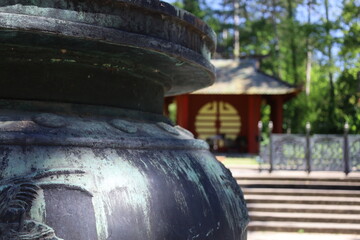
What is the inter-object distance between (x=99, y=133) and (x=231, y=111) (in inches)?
576

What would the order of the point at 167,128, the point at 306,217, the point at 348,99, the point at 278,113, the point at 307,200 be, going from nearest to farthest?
the point at 167,128
the point at 306,217
the point at 307,200
the point at 278,113
the point at 348,99

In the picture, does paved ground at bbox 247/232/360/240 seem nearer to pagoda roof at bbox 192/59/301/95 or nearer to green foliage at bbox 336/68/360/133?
pagoda roof at bbox 192/59/301/95

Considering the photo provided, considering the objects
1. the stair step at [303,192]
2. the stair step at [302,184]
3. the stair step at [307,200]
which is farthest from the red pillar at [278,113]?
the stair step at [307,200]

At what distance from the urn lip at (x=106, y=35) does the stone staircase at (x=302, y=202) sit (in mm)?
4870

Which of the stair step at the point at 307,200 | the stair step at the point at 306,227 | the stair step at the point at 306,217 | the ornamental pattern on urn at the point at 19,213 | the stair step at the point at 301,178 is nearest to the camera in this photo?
the ornamental pattern on urn at the point at 19,213

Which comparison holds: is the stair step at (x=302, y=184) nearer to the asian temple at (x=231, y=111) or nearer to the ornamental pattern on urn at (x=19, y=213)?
the ornamental pattern on urn at (x=19, y=213)

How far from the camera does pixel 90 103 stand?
1.14 meters

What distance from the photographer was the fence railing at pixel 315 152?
→ 8.23 meters

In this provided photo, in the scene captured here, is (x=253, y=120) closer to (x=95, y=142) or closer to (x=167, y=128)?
(x=167, y=128)

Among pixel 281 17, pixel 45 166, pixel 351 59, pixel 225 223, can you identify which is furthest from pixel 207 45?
pixel 281 17

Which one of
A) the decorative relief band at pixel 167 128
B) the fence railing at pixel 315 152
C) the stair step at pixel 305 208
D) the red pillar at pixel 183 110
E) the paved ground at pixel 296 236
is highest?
the red pillar at pixel 183 110

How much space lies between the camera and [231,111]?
50.9 ft

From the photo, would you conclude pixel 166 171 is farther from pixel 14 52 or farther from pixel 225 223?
pixel 14 52

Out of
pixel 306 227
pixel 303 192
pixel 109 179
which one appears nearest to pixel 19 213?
pixel 109 179
